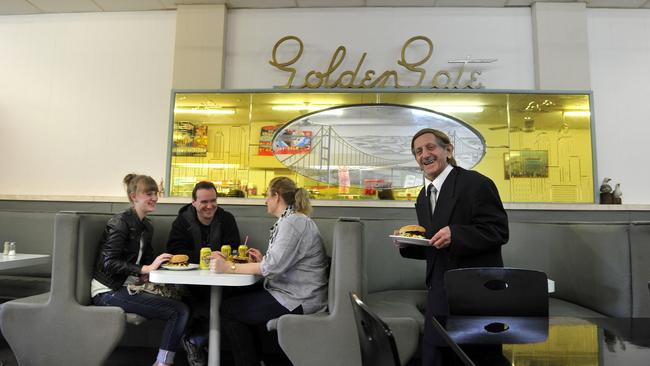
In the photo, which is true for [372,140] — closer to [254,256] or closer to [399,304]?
[399,304]

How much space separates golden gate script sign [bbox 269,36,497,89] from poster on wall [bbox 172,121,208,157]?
3.76 feet

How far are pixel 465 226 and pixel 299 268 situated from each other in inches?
43.7

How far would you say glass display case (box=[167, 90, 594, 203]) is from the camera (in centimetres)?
459

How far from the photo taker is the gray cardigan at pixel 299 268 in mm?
2279

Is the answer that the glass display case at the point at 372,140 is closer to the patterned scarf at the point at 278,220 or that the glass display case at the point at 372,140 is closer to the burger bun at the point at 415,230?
the patterned scarf at the point at 278,220

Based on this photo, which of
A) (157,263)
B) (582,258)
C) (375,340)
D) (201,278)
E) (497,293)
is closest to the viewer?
(375,340)

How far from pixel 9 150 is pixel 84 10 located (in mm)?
2155

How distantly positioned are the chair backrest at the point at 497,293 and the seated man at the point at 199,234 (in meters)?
1.80

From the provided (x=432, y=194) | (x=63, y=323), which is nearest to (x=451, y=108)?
(x=432, y=194)

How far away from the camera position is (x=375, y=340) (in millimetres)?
907

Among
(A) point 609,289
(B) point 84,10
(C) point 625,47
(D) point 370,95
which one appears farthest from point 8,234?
(C) point 625,47

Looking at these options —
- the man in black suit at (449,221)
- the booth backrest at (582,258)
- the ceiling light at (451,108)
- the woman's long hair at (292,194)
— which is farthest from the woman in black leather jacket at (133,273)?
the ceiling light at (451,108)

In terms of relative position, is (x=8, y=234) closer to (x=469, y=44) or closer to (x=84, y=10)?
(x=84, y=10)

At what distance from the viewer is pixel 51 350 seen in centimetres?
241
